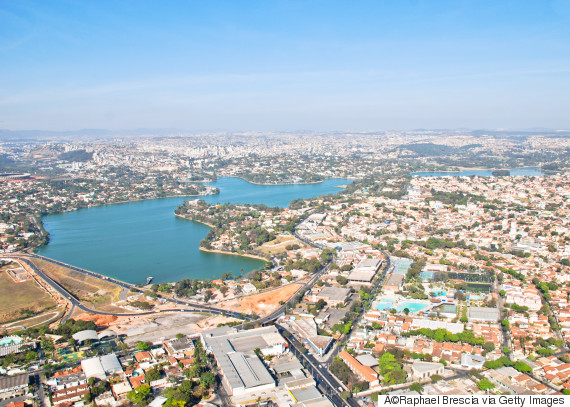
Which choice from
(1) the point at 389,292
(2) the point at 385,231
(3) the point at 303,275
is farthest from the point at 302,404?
(2) the point at 385,231

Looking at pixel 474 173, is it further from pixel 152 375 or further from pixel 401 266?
pixel 152 375

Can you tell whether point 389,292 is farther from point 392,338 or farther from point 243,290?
point 243,290

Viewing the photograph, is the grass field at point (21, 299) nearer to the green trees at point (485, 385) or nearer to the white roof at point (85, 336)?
the white roof at point (85, 336)

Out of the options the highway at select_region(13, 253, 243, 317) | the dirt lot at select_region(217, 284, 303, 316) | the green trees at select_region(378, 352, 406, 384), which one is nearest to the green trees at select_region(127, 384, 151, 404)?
the highway at select_region(13, 253, 243, 317)

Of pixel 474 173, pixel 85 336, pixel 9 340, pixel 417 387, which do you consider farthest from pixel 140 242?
pixel 474 173

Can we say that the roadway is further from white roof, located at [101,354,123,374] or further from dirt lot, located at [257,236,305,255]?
dirt lot, located at [257,236,305,255]

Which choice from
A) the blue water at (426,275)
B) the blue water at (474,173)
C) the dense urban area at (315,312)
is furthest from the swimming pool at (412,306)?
the blue water at (474,173)

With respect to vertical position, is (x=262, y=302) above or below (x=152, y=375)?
below
